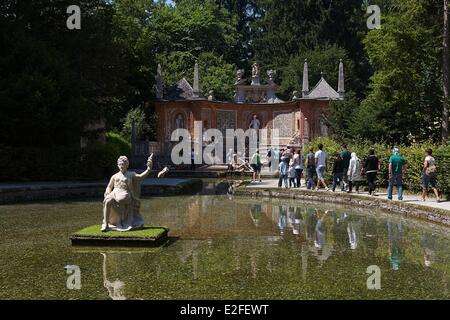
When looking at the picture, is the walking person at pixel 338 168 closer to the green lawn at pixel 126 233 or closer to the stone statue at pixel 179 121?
the green lawn at pixel 126 233

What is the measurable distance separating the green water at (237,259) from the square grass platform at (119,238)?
0.23m

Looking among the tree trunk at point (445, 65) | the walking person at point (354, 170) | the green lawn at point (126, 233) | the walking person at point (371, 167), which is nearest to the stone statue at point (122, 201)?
the green lawn at point (126, 233)

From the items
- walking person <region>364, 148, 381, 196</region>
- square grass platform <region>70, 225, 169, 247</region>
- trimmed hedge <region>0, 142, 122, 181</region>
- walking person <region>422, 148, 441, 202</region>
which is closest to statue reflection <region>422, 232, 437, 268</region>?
walking person <region>422, 148, 441, 202</region>

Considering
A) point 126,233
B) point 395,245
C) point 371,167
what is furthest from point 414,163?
point 126,233

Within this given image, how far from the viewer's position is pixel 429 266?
845 centimetres

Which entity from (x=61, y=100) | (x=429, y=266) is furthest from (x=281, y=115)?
(x=429, y=266)

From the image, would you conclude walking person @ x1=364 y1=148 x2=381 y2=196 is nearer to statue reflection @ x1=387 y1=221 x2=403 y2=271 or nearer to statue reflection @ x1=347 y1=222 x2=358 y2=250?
statue reflection @ x1=387 y1=221 x2=403 y2=271

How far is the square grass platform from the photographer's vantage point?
387 inches

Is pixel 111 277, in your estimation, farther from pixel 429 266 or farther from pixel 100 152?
pixel 100 152

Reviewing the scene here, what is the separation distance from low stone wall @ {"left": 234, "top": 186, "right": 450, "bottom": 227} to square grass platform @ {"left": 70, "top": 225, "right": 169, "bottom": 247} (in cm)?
681

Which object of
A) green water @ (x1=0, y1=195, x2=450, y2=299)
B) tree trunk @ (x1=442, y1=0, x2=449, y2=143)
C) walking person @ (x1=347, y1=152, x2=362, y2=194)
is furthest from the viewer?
tree trunk @ (x1=442, y1=0, x2=449, y2=143)

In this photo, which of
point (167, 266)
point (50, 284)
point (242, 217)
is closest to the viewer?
point (50, 284)

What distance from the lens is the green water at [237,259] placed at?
7.00m
